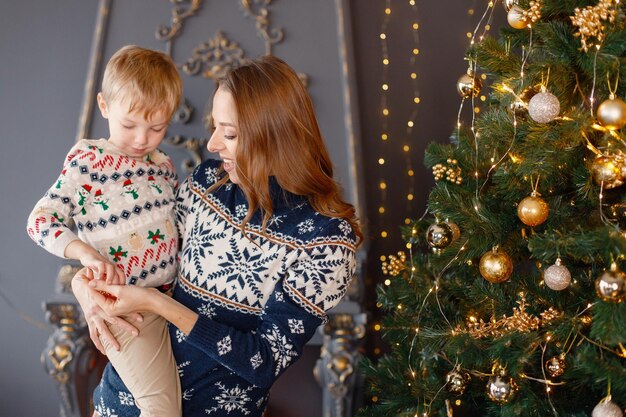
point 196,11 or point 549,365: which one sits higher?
point 196,11

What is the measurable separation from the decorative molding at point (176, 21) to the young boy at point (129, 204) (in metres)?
1.03

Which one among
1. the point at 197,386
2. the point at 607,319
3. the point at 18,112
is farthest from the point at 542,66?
the point at 18,112

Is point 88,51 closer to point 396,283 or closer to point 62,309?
point 62,309

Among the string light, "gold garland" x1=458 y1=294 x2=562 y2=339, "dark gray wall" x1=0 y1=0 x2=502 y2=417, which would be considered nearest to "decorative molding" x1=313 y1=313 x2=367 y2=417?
"dark gray wall" x1=0 y1=0 x2=502 y2=417

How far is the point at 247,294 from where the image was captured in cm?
166

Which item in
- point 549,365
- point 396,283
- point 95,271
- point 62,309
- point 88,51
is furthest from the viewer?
point 88,51

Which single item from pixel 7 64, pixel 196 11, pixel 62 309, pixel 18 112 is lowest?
pixel 62 309

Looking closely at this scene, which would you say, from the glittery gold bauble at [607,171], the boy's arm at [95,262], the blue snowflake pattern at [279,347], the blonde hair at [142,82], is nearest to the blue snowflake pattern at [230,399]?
the blue snowflake pattern at [279,347]

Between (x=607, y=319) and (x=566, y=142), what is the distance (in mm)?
435

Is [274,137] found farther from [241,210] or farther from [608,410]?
[608,410]

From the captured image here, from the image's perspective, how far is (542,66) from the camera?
164 cm

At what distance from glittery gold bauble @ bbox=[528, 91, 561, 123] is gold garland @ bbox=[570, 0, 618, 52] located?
0.13 meters

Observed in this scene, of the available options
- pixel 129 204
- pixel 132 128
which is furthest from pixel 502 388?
pixel 132 128

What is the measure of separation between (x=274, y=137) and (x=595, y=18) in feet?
2.42
